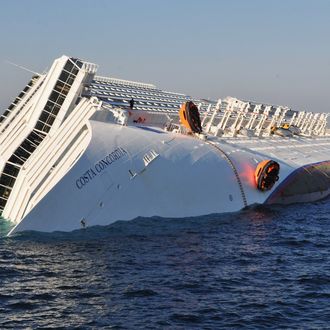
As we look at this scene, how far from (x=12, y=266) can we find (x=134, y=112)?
26.2 meters

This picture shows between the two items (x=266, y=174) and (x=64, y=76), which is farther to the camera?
(x=266, y=174)

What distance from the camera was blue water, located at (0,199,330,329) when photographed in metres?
22.8

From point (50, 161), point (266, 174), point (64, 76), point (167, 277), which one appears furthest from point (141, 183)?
point (64, 76)

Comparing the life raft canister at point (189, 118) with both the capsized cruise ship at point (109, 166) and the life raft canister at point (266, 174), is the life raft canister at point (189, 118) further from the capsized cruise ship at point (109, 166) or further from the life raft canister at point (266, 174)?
the life raft canister at point (266, 174)

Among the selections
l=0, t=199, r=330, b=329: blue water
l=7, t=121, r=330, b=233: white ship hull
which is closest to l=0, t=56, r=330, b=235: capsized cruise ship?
l=7, t=121, r=330, b=233: white ship hull

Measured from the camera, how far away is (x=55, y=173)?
38.1 m

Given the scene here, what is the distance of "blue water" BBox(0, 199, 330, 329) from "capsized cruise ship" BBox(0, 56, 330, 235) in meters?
1.76

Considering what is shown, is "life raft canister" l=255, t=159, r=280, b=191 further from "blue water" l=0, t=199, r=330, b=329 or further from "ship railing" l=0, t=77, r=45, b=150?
"ship railing" l=0, t=77, r=45, b=150

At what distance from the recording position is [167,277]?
89.9 feet

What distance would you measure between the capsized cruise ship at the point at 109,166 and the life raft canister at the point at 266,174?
0.09 meters

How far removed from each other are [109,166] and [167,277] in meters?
13.1

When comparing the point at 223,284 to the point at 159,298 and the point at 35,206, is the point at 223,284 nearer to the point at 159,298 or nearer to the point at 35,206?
the point at 159,298

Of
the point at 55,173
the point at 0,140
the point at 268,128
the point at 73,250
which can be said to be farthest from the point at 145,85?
the point at 73,250

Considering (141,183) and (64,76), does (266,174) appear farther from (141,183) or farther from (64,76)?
(64,76)
